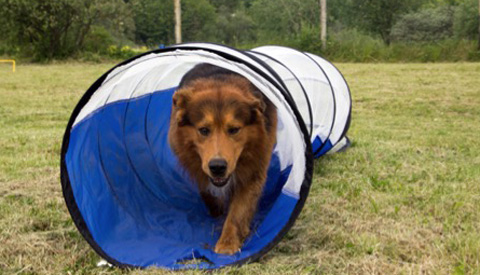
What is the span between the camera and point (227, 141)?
3094 mm

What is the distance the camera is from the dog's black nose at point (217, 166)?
2.91 m

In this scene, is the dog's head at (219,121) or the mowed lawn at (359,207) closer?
the mowed lawn at (359,207)

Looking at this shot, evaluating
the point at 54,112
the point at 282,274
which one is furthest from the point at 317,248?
the point at 54,112

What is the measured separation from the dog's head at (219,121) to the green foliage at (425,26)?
110 ft

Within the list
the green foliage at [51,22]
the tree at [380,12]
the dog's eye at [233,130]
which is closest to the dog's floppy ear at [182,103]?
the dog's eye at [233,130]

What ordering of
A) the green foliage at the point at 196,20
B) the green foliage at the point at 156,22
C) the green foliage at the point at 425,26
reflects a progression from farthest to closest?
the green foliage at the point at 196,20, the green foliage at the point at 156,22, the green foliage at the point at 425,26

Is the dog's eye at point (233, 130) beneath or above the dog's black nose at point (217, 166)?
above

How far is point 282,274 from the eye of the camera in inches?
103

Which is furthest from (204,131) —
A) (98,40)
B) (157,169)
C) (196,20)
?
(196,20)

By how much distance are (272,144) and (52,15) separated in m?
21.7

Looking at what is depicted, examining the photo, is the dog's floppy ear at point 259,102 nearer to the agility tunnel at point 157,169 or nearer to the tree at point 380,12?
the agility tunnel at point 157,169

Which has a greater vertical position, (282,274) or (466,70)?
(282,274)

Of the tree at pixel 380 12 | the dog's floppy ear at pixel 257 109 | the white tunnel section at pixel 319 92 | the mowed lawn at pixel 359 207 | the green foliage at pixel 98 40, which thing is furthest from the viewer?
the tree at pixel 380 12

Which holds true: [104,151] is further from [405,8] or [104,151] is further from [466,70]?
[405,8]
